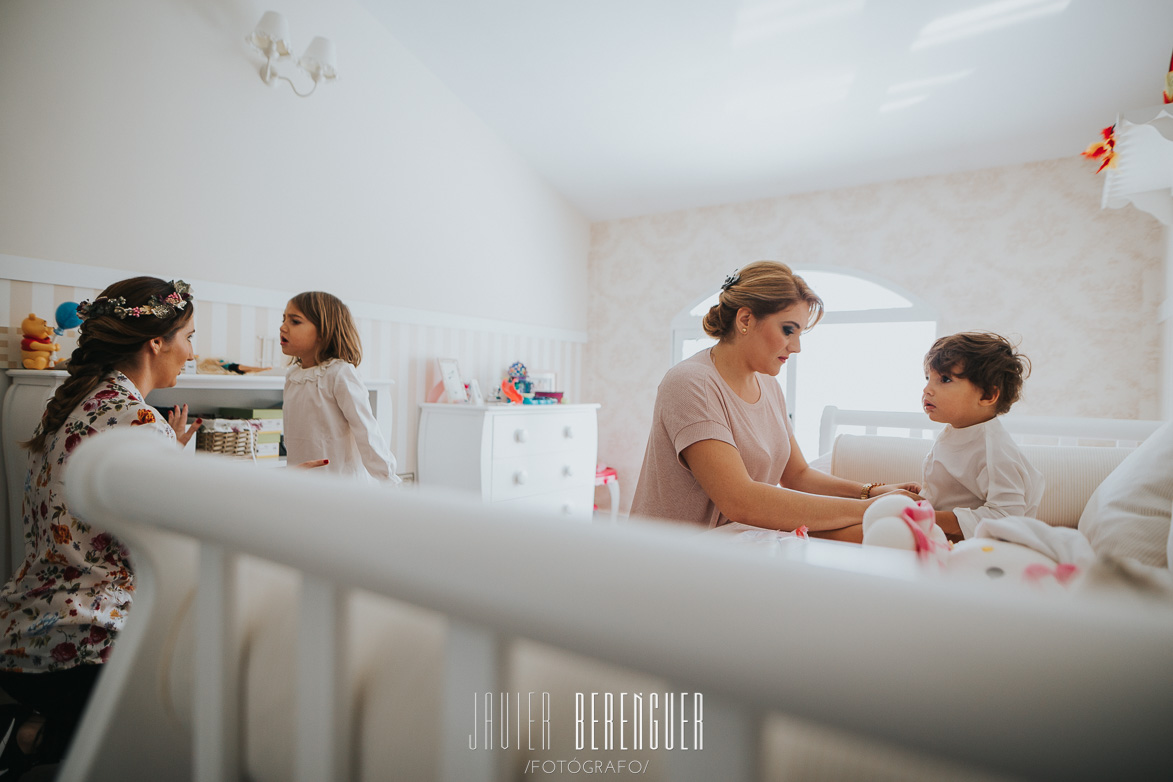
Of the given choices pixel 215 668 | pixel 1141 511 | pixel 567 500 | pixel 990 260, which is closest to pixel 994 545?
pixel 1141 511

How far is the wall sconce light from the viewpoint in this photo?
233 cm

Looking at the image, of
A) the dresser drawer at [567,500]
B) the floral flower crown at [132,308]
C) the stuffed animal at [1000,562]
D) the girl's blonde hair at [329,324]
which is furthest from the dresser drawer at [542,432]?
the stuffed animal at [1000,562]

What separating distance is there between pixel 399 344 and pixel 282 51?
1.40 metres

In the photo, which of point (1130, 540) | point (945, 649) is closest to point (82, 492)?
point (945, 649)

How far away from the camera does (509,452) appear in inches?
120

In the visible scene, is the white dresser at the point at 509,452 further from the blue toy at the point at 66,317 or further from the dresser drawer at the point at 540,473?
the blue toy at the point at 66,317

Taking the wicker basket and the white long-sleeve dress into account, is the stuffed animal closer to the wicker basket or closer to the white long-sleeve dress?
the white long-sleeve dress

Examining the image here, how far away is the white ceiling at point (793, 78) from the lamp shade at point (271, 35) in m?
0.62

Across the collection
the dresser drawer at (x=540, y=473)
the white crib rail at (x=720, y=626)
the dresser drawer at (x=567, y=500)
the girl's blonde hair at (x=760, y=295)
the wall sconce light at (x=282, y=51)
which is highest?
the wall sconce light at (x=282, y=51)

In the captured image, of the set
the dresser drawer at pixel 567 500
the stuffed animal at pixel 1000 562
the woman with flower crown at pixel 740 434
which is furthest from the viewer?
the dresser drawer at pixel 567 500

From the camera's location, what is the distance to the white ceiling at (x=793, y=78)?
2324 millimetres

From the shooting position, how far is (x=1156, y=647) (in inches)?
7.8

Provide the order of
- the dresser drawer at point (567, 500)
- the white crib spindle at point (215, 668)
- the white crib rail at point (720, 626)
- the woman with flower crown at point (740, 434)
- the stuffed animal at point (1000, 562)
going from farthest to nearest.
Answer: the dresser drawer at point (567, 500), the woman with flower crown at point (740, 434), the stuffed animal at point (1000, 562), the white crib spindle at point (215, 668), the white crib rail at point (720, 626)

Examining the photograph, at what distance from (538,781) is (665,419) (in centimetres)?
98
